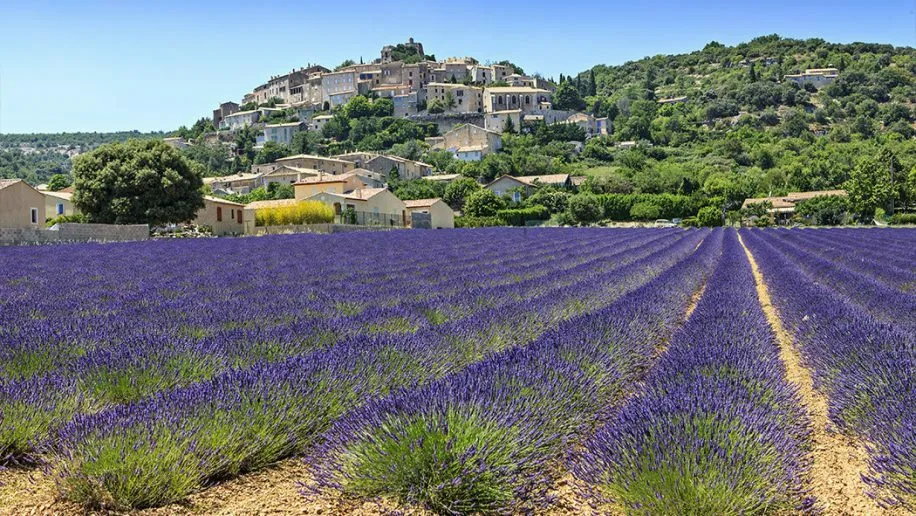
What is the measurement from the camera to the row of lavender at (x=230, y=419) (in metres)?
3.04

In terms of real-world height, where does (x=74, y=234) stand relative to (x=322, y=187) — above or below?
below

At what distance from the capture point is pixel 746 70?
181000 mm

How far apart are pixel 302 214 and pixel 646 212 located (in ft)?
120

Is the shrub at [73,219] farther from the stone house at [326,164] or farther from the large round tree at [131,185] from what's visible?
the stone house at [326,164]

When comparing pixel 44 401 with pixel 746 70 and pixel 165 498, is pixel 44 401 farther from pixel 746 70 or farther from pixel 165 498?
pixel 746 70

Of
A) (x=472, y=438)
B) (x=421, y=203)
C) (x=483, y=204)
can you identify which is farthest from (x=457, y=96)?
(x=472, y=438)

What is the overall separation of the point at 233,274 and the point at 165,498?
10679 millimetres

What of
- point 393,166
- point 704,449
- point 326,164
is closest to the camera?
point 704,449

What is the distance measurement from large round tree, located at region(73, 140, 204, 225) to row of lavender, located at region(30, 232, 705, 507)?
121 ft

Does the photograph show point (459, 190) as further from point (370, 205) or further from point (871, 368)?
point (871, 368)

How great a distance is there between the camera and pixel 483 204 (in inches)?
2653

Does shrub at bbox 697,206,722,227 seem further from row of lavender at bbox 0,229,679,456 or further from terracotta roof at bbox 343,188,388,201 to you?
row of lavender at bbox 0,229,679,456

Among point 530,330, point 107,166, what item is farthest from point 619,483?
point 107,166

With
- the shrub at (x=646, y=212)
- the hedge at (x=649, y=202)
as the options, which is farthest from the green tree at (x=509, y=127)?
the shrub at (x=646, y=212)
